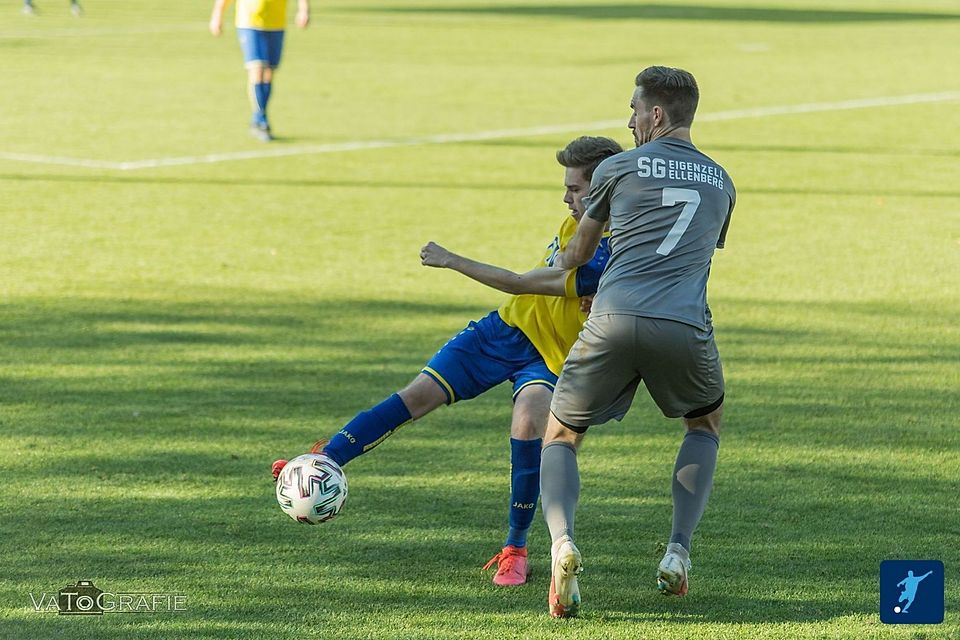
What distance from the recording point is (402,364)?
8094 mm

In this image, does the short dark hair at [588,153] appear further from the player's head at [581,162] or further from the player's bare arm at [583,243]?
the player's bare arm at [583,243]

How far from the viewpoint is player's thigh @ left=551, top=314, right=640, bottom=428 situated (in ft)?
15.4

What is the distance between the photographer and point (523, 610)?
193 inches

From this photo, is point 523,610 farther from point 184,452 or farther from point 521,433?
point 184,452

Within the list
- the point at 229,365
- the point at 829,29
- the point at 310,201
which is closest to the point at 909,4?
the point at 829,29

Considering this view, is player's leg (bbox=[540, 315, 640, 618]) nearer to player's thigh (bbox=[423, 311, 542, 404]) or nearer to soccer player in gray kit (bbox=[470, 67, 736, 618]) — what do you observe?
soccer player in gray kit (bbox=[470, 67, 736, 618])

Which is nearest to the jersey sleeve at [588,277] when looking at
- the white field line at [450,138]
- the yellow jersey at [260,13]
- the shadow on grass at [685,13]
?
the white field line at [450,138]

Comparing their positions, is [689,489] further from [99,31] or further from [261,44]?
[99,31]

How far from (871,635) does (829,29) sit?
3057cm

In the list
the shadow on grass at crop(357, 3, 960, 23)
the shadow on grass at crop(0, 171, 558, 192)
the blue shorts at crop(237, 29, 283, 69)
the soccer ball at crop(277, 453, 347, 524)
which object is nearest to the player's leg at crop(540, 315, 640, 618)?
the soccer ball at crop(277, 453, 347, 524)

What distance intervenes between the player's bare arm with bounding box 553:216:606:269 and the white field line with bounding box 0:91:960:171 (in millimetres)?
10009

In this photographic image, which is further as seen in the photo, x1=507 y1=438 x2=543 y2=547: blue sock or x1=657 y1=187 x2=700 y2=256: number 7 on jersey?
x1=507 y1=438 x2=543 y2=547: blue sock

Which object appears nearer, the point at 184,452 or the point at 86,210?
the point at 184,452

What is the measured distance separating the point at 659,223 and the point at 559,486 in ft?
3.04
